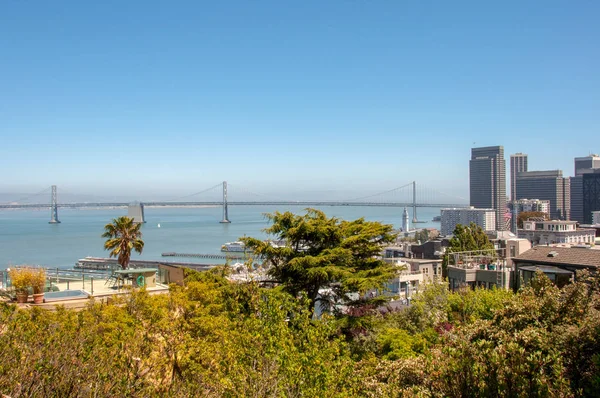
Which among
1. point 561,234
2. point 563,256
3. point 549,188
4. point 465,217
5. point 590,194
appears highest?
point 549,188

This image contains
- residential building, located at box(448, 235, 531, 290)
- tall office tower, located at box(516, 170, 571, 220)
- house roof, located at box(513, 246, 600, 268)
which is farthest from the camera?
tall office tower, located at box(516, 170, 571, 220)

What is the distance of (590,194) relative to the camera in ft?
433

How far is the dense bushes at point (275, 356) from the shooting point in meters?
4.49

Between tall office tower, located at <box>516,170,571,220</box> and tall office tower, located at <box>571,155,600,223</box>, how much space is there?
442 cm

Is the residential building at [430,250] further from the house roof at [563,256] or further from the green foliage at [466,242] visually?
the house roof at [563,256]

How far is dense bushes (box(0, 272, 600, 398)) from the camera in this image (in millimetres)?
4492

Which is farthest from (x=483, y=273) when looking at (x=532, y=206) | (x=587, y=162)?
(x=587, y=162)

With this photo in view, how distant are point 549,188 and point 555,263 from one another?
7006 inches

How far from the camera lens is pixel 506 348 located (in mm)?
4844

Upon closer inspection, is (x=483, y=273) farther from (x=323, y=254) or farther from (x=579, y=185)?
(x=579, y=185)

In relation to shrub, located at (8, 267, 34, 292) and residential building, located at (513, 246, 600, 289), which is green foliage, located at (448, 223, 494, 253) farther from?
shrub, located at (8, 267, 34, 292)

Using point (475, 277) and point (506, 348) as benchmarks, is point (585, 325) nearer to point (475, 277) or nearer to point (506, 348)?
point (506, 348)

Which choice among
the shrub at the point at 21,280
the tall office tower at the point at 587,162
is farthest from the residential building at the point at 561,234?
the tall office tower at the point at 587,162

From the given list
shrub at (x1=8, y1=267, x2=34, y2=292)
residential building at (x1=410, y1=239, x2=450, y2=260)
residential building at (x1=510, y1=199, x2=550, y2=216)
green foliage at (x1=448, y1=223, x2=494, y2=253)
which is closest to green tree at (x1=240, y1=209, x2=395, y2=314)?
shrub at (x1=8, y1=267, x2=34, y2=292)
